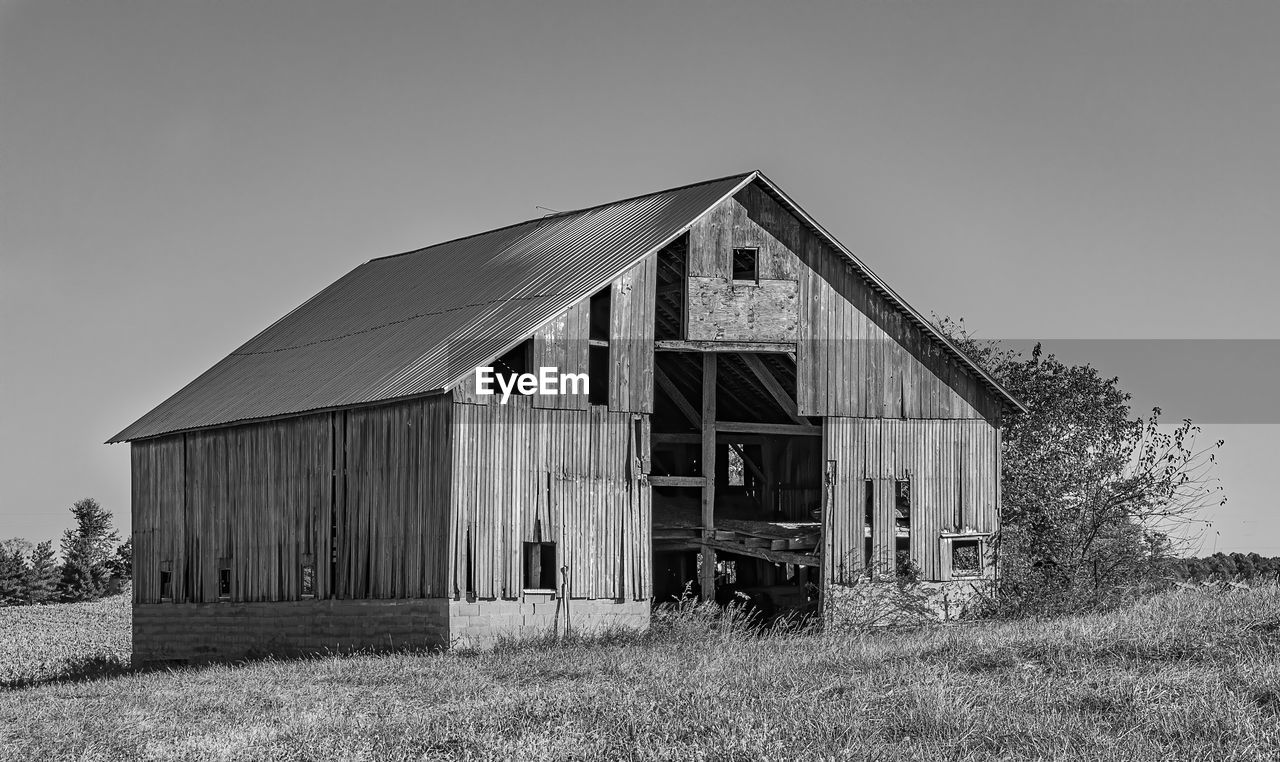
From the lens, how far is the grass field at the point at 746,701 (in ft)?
50.6

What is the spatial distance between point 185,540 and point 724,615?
40.5 feet

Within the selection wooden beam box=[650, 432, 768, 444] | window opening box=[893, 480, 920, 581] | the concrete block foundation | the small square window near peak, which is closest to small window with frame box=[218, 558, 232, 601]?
the concrete block foundation

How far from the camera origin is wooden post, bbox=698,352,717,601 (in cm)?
2970

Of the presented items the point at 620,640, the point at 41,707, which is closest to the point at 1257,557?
the point at 620,640

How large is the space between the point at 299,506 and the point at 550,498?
5670 mm

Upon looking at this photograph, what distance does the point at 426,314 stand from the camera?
3216cm

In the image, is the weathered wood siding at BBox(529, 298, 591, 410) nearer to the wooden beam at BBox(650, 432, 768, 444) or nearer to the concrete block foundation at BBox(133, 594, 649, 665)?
the concrete block foundation at BBox(133, 594, 649, 665)

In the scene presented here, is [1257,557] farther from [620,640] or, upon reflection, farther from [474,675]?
[474,675]

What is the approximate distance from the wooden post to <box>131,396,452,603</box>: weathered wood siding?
555 cm

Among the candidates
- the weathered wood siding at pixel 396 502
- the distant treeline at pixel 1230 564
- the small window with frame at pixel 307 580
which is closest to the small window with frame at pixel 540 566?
the weathered wood siding at pixel 396 502

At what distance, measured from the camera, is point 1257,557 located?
5744 centimetres

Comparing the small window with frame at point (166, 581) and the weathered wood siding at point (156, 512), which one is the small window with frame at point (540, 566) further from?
the small window with frame at point (166, 581)

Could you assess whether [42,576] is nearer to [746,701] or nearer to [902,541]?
[902,541]

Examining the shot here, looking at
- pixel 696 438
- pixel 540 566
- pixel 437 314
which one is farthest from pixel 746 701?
pixel 437 314
